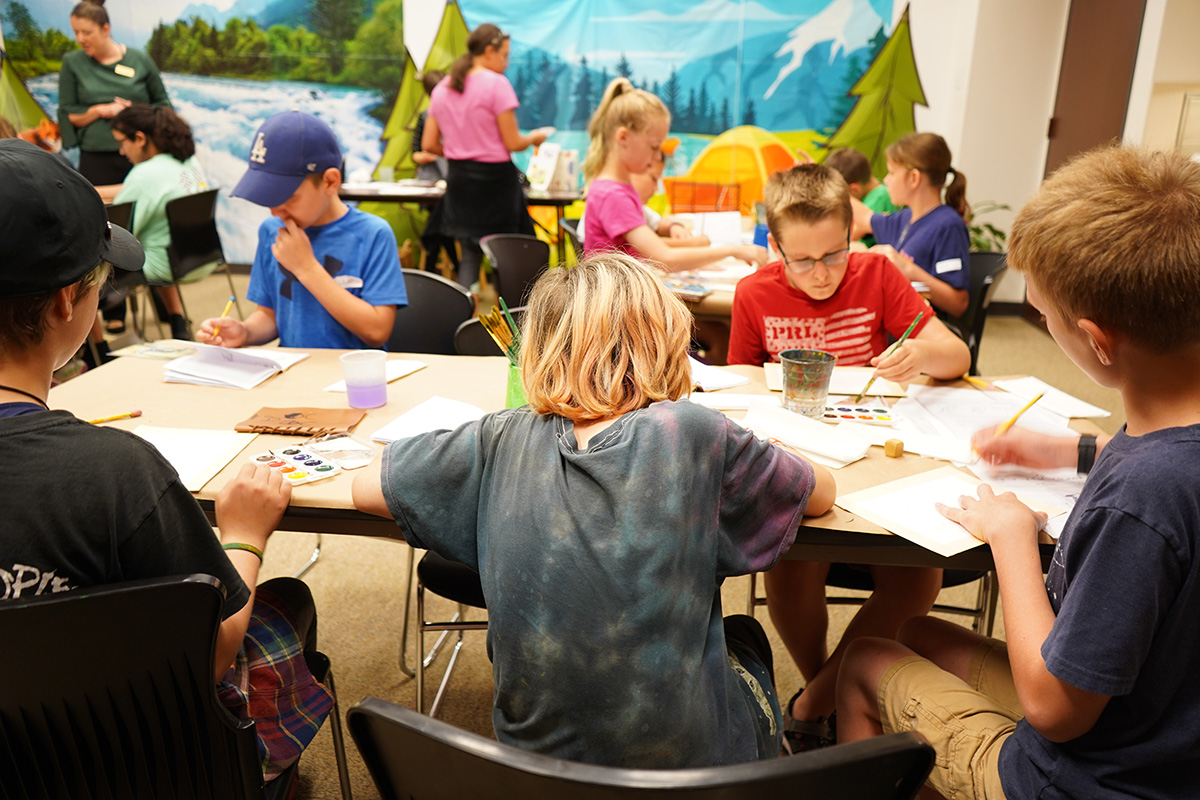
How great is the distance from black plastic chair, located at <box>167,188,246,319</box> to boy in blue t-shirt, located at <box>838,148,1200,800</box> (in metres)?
3.75

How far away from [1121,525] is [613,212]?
2264 millimetres

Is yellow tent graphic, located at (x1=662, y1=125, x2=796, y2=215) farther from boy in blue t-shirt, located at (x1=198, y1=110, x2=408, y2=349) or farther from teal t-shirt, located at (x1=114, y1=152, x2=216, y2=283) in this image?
boy in blue t-shirt, located at (x1=198, y1=110, x2=408, y2=349)

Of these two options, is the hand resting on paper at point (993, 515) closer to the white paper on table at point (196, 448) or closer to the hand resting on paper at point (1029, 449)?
the hand resting on paper at point (1029, 449)

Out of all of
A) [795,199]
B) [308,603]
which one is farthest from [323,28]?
[308,603]

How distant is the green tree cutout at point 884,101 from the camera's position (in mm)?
6129

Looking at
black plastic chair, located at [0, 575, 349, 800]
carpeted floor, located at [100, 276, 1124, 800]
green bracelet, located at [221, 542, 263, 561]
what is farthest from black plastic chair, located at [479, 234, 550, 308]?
black plastic chair, located at [0, 575, 349, 800]

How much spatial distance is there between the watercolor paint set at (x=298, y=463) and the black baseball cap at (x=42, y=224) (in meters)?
0.48

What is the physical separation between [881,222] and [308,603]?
323 cm

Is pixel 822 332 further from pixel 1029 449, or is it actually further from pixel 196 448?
pixel 196 448

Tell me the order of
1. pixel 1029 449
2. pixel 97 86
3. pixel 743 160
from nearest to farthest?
pixel 1029 449
pixel 97 86
pixel 743 160

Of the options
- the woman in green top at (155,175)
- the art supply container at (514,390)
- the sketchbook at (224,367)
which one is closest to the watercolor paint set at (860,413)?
the art supply container at (514,390)

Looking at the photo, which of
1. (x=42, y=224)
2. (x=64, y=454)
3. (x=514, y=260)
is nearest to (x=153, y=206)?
(x=514, y=260)

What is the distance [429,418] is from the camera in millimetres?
1641

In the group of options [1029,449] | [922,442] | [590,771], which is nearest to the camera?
[590,771]
